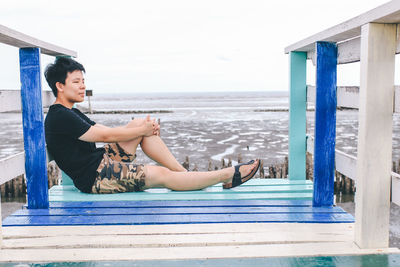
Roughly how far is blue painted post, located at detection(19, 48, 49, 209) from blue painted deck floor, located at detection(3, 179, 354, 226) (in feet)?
0.52

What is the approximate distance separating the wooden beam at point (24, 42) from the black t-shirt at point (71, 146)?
51cm

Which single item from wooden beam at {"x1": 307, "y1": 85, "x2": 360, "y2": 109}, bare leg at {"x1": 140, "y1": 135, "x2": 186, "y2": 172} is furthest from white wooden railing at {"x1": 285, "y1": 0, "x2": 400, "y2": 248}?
bare leg at {"x1": 140, "y1": 135, "x2": 186, "y2": 172}

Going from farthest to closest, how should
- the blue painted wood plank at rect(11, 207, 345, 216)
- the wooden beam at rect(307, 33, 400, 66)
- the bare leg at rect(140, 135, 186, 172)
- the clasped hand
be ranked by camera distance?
the bare leg at rect(140, 135, 186, 172), the clasped hand, the blue painted wood plank at rect(11, 207, 345, 216), the wooden beam at rect(307, 33, 400, 66)

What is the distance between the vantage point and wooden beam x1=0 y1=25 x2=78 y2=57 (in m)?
2.59

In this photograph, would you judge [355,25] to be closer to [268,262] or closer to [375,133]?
[375,133]

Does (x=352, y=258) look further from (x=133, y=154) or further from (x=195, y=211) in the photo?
(x=133, y=154)

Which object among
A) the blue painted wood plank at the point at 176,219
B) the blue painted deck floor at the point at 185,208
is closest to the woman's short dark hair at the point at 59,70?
the blue painted deck floor at the point at 185,208

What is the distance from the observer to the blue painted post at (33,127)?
3162 millimetres

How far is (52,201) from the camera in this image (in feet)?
11.4

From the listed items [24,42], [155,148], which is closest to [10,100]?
[24,42]

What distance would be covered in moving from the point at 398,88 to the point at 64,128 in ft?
8.31

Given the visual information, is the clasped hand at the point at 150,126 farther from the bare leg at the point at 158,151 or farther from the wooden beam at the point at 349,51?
the wooden beam at the point at 349,51

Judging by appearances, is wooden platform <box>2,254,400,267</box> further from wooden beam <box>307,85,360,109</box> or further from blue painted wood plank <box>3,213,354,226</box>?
wooden beam <box>307,85,360,109</box>

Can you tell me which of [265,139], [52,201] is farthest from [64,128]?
[265,139]
